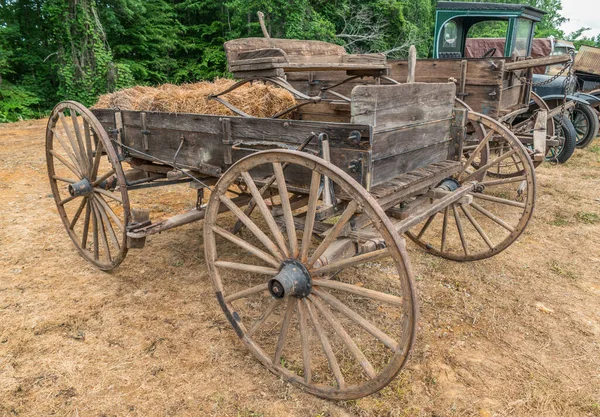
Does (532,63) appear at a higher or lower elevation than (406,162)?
higher

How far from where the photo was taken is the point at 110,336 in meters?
2.92

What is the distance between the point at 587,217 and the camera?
512 cm

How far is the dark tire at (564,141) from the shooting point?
7.25 m

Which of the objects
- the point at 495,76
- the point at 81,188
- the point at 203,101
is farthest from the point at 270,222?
the point at 495,76

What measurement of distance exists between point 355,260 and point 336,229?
175 mm

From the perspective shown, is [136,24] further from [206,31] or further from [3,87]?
[3,87]

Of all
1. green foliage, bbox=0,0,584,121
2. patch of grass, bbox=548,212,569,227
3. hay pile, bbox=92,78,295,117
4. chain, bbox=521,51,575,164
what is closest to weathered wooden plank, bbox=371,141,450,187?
hay pile, bbox=92,78,295,117

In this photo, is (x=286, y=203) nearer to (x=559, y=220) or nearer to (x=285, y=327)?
(x=285, y=327)

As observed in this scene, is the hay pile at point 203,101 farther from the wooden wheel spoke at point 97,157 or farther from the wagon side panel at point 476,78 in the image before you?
the wagon side panel at point 476,78

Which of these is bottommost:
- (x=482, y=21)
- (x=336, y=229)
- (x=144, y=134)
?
(x=336, y=229)

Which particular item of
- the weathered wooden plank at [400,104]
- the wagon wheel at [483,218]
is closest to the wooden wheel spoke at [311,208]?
the weathered wooden plank at [400,104]

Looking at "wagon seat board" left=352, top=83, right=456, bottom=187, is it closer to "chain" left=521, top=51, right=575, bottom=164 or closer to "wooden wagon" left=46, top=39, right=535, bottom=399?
"wooden wagon" left=46, top=39, right=535, bottom=399

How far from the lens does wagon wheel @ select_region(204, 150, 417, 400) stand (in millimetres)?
1931

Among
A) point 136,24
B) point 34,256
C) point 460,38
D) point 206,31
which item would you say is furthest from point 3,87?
point 460,38
